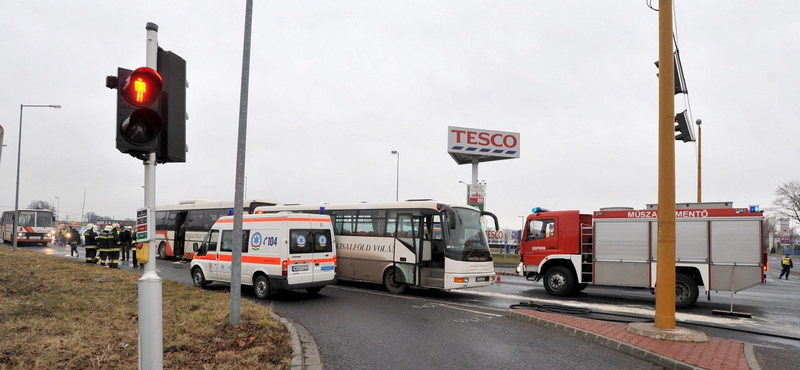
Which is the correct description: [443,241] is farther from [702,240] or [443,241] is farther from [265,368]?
[265,368]

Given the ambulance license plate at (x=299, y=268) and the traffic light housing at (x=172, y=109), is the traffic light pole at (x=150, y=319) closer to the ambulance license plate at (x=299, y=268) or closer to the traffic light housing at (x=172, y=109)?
the traffic light housing at (x=172, y=109)

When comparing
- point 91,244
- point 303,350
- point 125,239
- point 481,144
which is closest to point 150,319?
point 303,350

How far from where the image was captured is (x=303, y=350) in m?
6.73

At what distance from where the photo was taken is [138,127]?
427 centimetres

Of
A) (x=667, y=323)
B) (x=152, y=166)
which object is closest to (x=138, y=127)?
(x=152, y=166)

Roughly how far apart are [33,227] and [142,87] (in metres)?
41.7

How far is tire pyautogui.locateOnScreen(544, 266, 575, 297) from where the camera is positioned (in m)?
14.0

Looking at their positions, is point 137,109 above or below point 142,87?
below

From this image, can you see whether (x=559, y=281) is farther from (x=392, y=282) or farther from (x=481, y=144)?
(x=481, y=144)

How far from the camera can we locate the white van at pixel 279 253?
12.0m

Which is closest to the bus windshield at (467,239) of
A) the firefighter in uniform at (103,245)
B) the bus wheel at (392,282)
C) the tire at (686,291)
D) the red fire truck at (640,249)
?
the bus wheel at (392,282)

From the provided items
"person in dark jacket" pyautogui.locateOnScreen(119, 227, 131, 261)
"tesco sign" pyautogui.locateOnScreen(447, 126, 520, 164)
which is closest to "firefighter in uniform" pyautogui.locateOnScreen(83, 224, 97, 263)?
"person in dark jacket" pyautogui.locateOnScreen(119, 227, 131, 261)

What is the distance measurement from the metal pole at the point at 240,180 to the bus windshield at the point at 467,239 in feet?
20.5

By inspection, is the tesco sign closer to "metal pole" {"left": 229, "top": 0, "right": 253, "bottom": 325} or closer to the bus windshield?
the bus windshield
